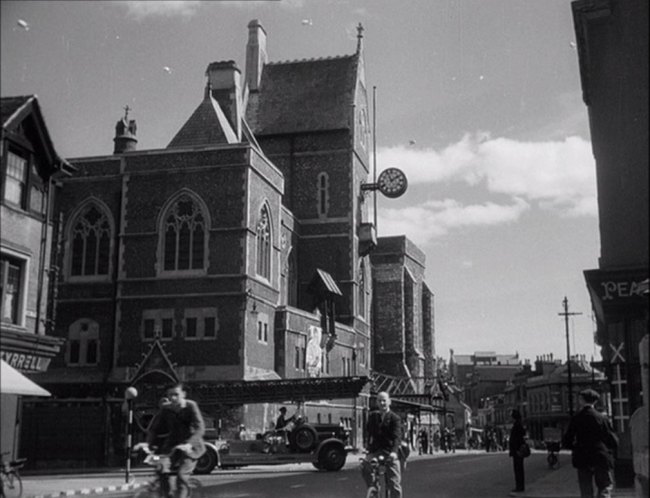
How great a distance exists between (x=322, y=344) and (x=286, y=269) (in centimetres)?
482

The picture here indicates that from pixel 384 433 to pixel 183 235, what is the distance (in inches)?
945

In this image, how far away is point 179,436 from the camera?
386 inches

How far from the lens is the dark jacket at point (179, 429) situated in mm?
9766

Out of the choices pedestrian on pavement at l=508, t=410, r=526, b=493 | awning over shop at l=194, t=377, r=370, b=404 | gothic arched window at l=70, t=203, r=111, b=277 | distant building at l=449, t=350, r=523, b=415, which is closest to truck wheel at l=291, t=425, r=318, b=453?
awning over shop at l=194, t=377, r=370, b=404

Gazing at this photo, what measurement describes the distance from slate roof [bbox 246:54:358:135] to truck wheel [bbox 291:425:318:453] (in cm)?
2712

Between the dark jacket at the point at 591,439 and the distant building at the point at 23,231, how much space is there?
288 inches

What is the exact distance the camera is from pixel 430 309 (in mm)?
66375

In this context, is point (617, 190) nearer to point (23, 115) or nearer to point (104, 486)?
point (23, 115)

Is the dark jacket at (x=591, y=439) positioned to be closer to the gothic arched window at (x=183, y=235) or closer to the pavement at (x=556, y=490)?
the pavement at (x=556, y=490)

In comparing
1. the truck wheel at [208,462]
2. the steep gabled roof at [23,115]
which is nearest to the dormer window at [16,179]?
the steep gabled roof at [23,115]

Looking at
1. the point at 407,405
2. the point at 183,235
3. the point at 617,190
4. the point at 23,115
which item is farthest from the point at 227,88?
the point at 23,115

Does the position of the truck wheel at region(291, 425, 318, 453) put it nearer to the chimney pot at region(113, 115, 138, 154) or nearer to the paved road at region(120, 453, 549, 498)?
the paved road at region(120, 453, 549, 498)

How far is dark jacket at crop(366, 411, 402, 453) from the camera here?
11.1m

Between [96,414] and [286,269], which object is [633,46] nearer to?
[96,414]
